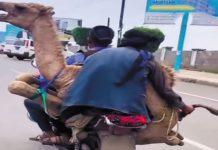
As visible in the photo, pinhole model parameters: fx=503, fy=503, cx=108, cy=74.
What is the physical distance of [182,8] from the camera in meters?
29.2

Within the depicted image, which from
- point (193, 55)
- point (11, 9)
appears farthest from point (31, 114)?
point (193, 55)

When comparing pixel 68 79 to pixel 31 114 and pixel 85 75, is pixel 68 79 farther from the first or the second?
pixel 31 114

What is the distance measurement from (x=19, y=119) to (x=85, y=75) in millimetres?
4761

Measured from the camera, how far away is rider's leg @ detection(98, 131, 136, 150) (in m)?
4.55

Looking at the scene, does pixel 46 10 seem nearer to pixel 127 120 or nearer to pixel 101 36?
pixel 101 36

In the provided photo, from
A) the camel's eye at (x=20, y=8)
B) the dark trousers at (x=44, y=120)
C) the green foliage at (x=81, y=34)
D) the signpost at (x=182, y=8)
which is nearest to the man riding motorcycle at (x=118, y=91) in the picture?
the camel's eye at (x=20, y=8)

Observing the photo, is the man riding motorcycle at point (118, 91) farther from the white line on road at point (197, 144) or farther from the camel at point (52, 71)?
the white line on road at point (197, 144)

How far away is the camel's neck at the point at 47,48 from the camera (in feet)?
15.9

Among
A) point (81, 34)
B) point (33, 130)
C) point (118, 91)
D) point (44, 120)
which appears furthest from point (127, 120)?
point (33, 130)

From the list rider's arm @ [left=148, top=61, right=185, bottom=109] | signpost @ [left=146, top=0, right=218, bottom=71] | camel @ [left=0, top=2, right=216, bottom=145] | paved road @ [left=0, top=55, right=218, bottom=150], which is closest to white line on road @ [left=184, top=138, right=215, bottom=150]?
paved road @ [left=0, top=55, right=218, bottom=150]

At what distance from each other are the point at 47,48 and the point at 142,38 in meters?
0.95

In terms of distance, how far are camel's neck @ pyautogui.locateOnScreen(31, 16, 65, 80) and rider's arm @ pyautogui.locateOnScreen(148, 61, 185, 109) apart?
0.93 metres

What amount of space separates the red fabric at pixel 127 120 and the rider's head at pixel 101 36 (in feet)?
3.88

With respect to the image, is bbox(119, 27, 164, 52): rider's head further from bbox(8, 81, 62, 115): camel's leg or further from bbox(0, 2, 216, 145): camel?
bbox(8, 81, 62, 115): camel's leg
